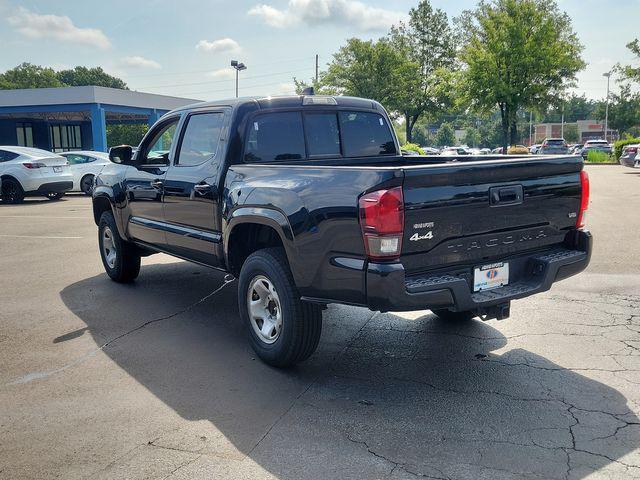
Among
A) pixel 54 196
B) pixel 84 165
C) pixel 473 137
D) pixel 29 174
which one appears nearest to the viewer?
pixel 29 174

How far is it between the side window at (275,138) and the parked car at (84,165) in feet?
52.1

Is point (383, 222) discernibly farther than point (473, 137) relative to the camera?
No

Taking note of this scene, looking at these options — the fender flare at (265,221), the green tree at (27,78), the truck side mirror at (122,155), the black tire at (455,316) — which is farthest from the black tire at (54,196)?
the green tree at (27,78)

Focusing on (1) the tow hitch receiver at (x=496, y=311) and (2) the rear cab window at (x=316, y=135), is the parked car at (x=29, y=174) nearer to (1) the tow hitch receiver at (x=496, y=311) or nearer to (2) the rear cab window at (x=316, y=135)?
(2) the rear cab window at (x=316, y=135)

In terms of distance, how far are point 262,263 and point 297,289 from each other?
0.38m

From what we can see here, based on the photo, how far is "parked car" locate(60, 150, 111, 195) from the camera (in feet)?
64.2

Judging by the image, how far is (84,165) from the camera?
64.7ft

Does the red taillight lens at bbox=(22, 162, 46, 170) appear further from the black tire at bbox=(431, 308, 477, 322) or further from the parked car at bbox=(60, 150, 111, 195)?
the black tire at bbox=(431, 308, 477, 322)

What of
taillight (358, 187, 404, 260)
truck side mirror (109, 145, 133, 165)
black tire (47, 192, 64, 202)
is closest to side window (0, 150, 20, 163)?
black tire (47, 192, 64, 202)

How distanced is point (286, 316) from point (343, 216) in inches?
36.3

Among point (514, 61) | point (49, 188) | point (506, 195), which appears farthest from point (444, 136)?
point (506, 195)

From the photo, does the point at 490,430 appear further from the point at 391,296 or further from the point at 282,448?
the point at 282,448

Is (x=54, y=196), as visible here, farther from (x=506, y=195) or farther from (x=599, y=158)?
(x=599, y=158)

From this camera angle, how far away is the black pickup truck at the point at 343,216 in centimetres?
359
